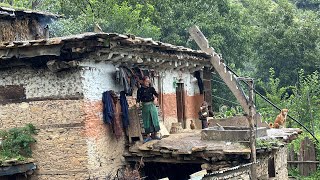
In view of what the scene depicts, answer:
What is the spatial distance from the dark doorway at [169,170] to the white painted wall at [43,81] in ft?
11.4

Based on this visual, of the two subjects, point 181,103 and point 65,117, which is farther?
point 181,103

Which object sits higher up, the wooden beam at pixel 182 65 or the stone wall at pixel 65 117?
the wooden beam at pixel 182 65

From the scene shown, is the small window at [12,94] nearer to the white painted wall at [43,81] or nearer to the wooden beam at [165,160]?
the white painted wall at [43,81]

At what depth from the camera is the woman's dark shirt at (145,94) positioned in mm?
12883

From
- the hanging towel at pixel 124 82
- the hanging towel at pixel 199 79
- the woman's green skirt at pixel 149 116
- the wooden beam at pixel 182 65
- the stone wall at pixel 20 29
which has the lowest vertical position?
the woman's green skirt at pixel 149 116

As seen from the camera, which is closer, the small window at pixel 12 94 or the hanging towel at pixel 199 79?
the small window at pixel 12 94

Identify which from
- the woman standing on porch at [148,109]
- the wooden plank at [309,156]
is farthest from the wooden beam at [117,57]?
the wooden plank at [309,156]

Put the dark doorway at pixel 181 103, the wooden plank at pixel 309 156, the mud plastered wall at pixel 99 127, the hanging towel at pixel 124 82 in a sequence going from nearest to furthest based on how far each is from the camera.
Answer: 1. the mud plastered wall at pixel 99 127
2. the hanging towel at pixel 124 82
3. the dark doorway at pixel 181 103
4. the wooden plank at pixel 309 156

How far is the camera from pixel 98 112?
12.1 meters

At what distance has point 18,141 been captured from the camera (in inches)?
461

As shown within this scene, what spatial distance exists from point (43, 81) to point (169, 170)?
447cm

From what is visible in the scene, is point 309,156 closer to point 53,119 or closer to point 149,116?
point 149,116

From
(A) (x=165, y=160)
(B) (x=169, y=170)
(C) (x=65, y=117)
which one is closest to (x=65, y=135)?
(C) (x=65, y=117)

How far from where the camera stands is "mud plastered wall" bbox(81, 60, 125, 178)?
11703 mm
